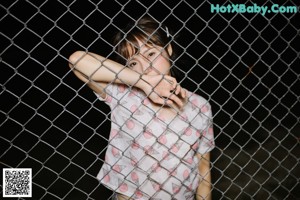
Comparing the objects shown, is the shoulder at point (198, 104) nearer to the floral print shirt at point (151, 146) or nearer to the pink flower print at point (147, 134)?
the floral print shirt at point (151, 146)

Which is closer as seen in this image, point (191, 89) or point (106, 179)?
point (106, 179)

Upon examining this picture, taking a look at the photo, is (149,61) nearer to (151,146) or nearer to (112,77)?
(112,77)

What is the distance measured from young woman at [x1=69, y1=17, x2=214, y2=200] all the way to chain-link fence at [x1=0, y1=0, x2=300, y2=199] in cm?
85

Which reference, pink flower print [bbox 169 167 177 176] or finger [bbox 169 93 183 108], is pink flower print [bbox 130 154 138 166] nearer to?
pink flower print [bbox 169 167 177 176]

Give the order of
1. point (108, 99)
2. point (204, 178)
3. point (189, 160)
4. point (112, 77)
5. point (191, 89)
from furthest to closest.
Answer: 1. point (191, 89)
2. point (204, 178)
3. point (189, 160)
4. point (108, 99)
5. point (112, 77)

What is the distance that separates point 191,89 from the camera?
549 centimetres

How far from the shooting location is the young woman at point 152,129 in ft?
5.13

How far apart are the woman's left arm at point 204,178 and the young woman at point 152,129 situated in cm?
5

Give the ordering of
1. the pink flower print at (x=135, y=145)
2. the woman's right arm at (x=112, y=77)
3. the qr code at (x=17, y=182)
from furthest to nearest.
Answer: the pink flower print at (x=135, y=145) < the qr code at (x=17, y=182) < the woman's right arm at (x=112, y=77)

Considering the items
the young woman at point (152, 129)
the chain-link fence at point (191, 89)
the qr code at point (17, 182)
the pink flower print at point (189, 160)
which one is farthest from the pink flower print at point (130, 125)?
the chain-link fence at point (191, 89)

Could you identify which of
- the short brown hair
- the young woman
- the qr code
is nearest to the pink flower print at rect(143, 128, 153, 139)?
the young woman

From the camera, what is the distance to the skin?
1.39 m

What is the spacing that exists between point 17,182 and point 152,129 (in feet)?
2.12

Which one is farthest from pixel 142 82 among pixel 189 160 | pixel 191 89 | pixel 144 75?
pixel 191 89
